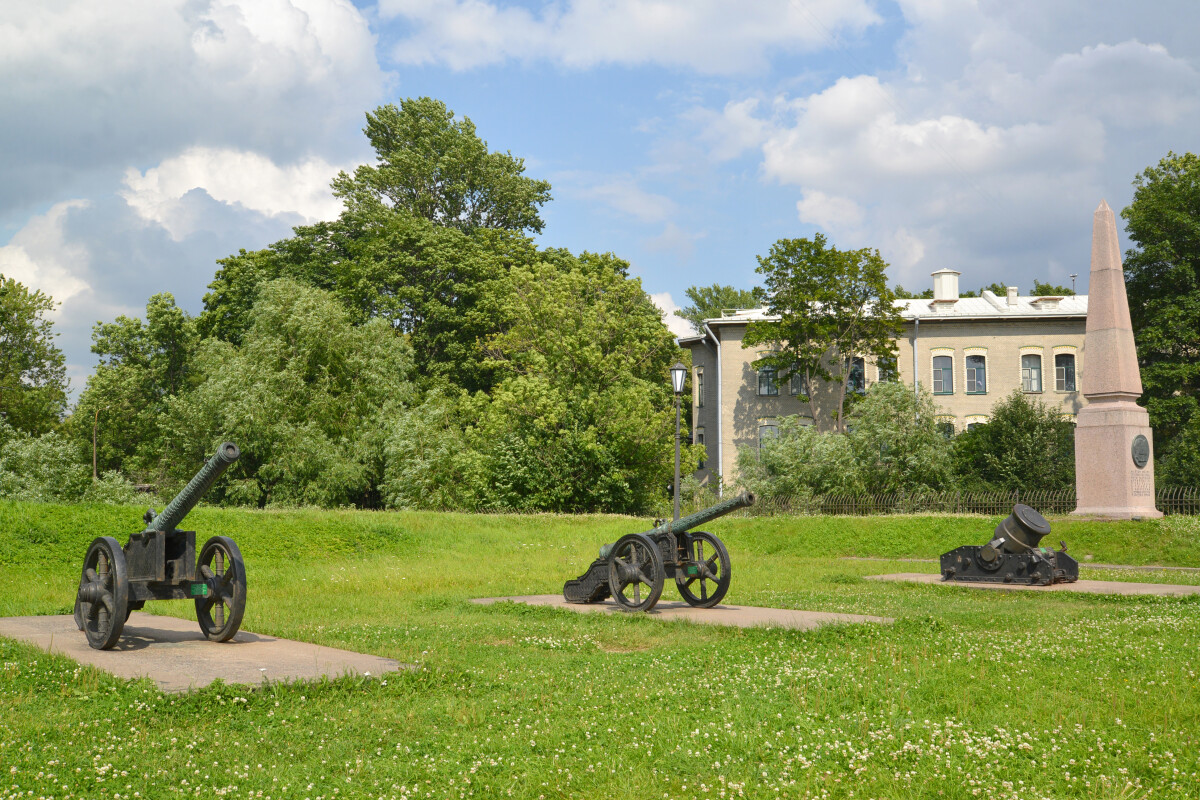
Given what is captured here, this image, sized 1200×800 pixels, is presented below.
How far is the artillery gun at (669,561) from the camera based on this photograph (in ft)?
40.1

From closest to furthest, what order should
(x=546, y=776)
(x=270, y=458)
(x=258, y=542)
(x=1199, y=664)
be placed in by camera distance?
1. (x=546, y=776)
2. (x=1199, y=664)
3. (x=258, y=542)
4. (x=270, y=458)

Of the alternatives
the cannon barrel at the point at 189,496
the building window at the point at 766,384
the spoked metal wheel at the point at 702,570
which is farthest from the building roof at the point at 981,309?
the cannon barrel at the point at 189,496

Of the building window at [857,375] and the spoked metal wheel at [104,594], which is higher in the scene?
the building window at [857,375]

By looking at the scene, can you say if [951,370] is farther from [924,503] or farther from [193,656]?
[193,656]

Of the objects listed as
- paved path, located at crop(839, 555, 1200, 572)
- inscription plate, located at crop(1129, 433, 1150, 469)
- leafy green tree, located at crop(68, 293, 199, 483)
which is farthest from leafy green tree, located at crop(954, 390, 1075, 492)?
leafy green tree, located at crop(68, 293, 199, 483)

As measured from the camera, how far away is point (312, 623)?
1151cm

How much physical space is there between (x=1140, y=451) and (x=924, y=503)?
23.9ft

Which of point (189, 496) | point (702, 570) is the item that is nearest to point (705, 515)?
point (702, 570)

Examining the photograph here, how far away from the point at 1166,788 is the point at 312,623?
9.05 meters

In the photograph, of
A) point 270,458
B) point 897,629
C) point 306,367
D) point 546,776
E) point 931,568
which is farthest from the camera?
point 306,367

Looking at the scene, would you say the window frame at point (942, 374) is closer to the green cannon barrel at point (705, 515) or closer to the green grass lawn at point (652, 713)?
the green grass lawn at point (652, 713)

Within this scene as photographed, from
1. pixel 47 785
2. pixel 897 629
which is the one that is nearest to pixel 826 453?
pixel 897 629

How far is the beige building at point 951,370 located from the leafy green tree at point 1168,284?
330 centimetres

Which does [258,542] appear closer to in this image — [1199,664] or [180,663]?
[180,663]
